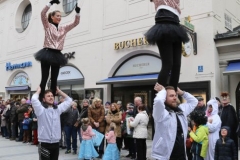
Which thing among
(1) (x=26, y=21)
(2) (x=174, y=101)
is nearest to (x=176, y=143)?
(2) (x=174, y=101)

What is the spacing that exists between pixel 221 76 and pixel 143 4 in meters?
4.02

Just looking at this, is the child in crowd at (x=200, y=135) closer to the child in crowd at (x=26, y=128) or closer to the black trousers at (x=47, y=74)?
the black trousers at (x=47, y=74)

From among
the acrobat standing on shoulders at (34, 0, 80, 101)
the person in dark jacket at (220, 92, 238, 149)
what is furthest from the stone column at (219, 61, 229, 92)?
the acrobat standing on shoulders at (34, 0, 80, 101)

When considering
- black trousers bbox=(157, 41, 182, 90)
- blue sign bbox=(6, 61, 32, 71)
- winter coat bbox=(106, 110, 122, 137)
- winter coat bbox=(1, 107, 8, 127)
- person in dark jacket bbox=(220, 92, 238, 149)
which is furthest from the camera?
blue sign bbox=(6, 61, 32, 71)

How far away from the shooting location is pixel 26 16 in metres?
17.3

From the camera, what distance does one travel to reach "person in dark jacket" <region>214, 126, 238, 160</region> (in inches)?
198

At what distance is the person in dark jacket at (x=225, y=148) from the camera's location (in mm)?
5039

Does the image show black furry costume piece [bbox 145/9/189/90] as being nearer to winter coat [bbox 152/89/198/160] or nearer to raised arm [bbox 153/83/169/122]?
raised arm [bbox 153/83/169/122]

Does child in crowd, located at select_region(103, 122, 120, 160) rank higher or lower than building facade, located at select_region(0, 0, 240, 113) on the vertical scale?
lower

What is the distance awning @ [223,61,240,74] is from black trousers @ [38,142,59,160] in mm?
6290

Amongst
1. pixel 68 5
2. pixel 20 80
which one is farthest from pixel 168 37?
pixel 20 80

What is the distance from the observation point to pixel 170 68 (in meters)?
2.66

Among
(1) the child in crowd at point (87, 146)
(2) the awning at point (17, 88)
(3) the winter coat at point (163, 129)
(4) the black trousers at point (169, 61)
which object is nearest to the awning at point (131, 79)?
(1) the child in crowd at point (87, 146)

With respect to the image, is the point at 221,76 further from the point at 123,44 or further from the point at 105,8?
the point at 105,8
